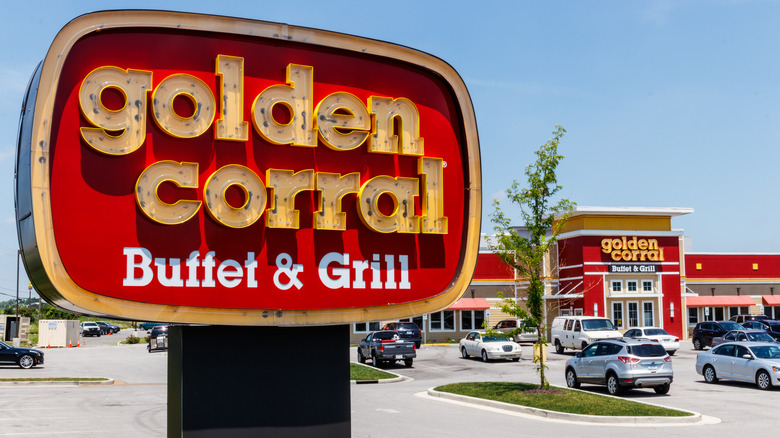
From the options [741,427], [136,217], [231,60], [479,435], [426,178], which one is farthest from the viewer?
[741,427]

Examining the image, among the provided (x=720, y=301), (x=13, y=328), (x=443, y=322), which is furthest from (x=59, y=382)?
(x=720, y=301)

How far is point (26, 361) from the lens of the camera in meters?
38.6

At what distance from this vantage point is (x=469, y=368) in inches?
1419

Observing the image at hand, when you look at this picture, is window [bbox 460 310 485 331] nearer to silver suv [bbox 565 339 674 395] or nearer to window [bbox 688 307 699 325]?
window [bbox 688 307 699 325]

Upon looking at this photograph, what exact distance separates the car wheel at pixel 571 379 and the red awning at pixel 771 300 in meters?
40.2

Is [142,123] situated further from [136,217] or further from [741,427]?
[741,427]

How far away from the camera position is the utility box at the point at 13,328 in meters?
60.1

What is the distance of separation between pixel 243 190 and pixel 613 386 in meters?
20.3

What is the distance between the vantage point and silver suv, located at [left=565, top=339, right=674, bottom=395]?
23953 mm

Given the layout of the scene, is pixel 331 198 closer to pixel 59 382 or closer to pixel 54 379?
pixel 59 382

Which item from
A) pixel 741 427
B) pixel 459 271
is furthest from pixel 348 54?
pixel 741 427

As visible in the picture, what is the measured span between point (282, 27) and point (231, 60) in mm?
586

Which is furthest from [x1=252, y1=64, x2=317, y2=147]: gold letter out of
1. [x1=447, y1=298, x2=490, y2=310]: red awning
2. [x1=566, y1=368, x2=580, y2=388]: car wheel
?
[x1=447, y1=298, x2=490, y2=310]: red awning

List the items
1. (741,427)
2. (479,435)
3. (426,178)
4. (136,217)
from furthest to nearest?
(741,427)
(479,435)
(426,178)
(136,217)
